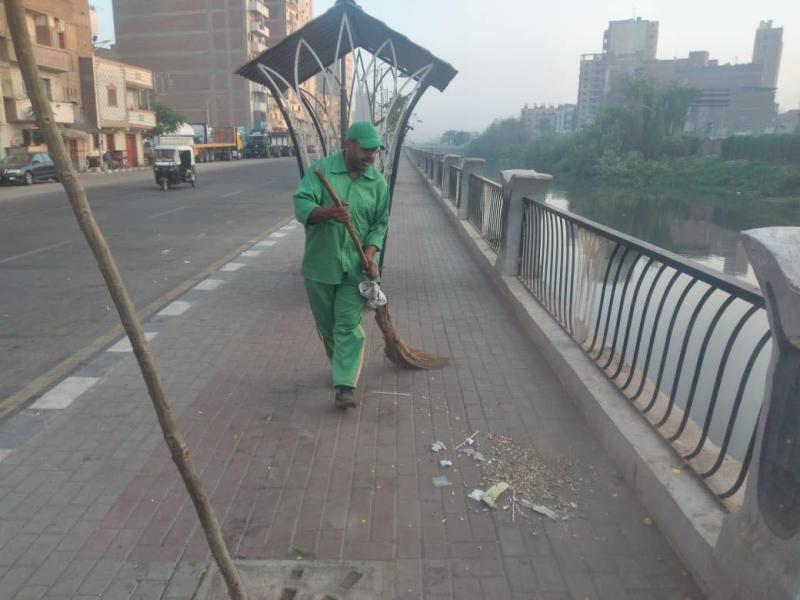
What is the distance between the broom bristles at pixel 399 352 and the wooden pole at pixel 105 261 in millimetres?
2422

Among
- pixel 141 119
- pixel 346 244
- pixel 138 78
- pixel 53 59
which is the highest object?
pixel 138 78

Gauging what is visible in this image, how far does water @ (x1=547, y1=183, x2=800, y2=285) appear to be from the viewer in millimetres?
11484

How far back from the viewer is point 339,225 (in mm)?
3781

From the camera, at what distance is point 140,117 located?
147 ft

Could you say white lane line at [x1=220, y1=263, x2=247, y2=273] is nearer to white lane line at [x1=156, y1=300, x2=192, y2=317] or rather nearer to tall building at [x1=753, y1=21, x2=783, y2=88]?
white lane line at [x1=156, y1=300, x2=192, y2=317]

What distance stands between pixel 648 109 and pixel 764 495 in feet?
115

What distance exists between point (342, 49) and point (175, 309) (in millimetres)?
3382

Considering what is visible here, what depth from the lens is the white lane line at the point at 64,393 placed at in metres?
3.94

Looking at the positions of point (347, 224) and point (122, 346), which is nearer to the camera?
point (347, 224)

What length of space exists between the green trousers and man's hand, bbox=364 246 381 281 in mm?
132

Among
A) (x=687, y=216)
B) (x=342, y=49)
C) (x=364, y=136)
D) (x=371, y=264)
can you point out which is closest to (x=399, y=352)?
(x=371, y=264)

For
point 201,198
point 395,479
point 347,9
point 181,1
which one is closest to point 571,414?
point 395,479

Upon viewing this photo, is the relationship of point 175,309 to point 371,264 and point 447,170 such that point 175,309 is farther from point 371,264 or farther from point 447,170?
point 447,170

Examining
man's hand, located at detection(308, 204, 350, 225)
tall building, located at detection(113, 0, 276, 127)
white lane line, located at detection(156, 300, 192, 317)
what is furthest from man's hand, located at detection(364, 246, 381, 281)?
tall building, located at detection(113, 0, 276, 127)
